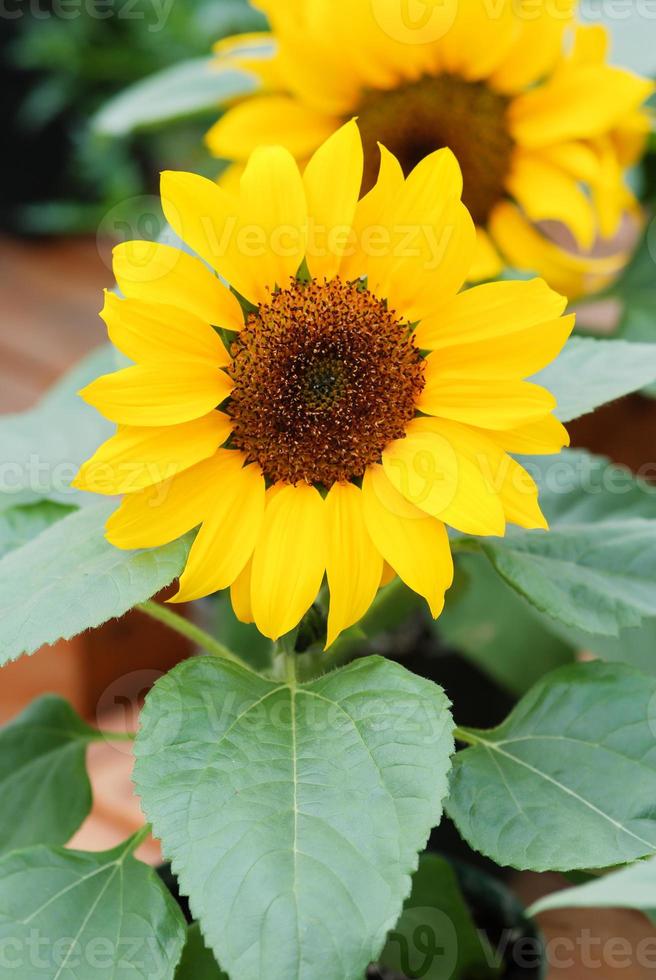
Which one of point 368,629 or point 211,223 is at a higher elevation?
point 211,223

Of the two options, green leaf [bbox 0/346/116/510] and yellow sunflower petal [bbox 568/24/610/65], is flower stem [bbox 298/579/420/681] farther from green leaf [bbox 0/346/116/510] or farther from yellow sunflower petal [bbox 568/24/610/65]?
yellow sunflower petal [bbox 568/24/610/65]

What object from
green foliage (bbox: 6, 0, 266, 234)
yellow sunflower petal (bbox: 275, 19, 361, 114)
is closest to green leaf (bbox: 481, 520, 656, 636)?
yellow sunflower petal (bbox: 275, 19, 361, 114)

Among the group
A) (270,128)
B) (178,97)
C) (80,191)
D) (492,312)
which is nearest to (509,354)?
(492,312)

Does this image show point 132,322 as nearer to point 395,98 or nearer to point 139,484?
point 139,484

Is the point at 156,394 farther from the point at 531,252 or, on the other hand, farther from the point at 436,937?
the point at 531,252

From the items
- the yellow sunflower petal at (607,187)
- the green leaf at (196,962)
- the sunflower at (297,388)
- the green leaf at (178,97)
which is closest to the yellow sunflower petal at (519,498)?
the sunflower at (297,388)

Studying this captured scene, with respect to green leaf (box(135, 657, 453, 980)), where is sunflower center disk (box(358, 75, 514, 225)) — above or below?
above

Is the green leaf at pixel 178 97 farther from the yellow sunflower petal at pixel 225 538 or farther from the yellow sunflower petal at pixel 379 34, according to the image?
the yellow sunflower petal at pixel 225 538

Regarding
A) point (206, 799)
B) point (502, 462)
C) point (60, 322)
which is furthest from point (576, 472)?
point (60, 322)
